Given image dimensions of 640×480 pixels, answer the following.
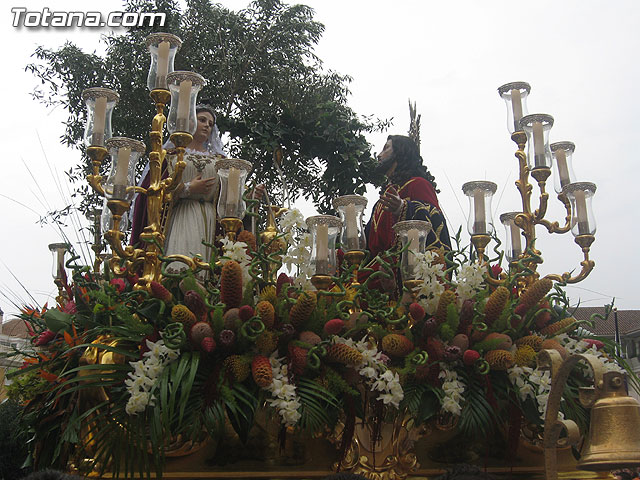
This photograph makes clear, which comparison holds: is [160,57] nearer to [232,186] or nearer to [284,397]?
[232,186]

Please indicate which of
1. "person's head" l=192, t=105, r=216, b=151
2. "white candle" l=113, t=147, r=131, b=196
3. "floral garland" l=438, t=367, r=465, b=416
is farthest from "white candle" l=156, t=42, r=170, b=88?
"floral garland" l=438, t=367, r=465, b=416

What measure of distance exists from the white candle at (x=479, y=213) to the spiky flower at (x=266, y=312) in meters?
1.95

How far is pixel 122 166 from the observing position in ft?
13.5

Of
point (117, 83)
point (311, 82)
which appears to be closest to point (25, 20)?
point (117, 83)

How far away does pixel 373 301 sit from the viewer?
12.0 feet

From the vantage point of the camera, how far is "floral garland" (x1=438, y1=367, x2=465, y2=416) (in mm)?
3107

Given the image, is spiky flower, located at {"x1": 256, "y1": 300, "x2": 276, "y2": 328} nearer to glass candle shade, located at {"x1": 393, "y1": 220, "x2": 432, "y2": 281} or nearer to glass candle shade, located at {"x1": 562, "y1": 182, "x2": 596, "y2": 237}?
glass candle shade, located at {"x1": 393, "y1": 220, "x2": 432, "y2": 281}

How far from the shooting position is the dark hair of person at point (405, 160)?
6.05 metres

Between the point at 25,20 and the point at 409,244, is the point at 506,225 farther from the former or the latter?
the point at 25,20

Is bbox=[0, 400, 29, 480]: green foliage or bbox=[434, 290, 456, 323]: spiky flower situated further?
bbox=[0, 400, 29, 480]: green foliage

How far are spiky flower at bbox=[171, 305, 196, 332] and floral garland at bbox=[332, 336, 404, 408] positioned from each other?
0.66 m

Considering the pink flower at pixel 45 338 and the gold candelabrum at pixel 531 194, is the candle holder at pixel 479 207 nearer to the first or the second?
the gold candelabrum at pixel 531 194

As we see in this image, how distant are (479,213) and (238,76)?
27.4 feet

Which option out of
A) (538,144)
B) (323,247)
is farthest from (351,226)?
(538,144)
